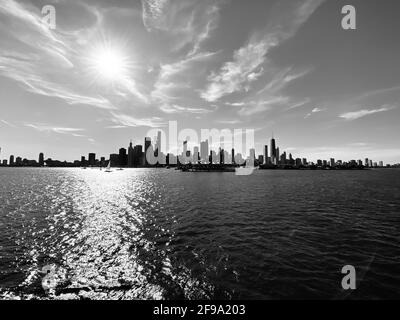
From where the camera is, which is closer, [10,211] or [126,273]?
[126,273]

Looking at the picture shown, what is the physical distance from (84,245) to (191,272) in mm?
14383

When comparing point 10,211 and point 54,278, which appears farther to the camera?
point 10,211

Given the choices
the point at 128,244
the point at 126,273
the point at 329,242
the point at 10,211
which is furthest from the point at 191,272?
the point at 10,211

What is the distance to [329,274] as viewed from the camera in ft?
54.6

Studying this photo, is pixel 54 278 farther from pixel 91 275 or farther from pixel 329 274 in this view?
pixel 329 274

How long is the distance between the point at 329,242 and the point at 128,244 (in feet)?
78.5

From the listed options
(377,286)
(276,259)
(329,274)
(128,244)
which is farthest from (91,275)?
(377,286)

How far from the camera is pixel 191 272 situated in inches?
680
